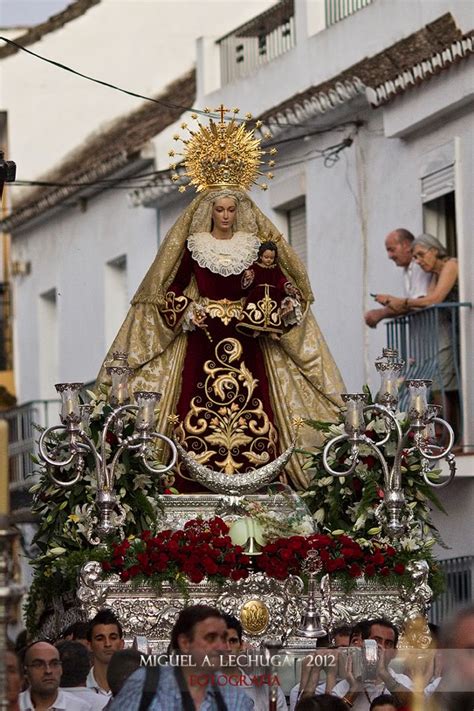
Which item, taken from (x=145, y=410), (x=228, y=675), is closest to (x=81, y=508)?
(x=145, y=410)

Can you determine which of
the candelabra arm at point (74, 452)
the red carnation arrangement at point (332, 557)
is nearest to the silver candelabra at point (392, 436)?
the red carnation arrangement at point (332, 557)

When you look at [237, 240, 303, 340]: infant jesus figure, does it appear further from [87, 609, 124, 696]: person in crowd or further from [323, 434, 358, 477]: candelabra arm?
[87, 609, 124, 696]: person in crowd

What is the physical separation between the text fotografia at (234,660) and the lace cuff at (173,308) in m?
3.96

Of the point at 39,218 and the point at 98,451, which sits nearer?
the point at 98,451

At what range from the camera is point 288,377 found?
42.0 feet

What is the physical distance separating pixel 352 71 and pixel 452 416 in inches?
117

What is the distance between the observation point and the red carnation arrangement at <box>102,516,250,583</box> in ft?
37.6

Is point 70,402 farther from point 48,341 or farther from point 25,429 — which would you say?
point 48,341

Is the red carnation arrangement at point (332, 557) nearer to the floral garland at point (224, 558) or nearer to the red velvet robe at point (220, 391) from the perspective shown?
the floral garland at point (224, 558)

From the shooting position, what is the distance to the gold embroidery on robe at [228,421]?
12.4 metres

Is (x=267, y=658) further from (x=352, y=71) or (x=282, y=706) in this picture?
(x=352, y=71)

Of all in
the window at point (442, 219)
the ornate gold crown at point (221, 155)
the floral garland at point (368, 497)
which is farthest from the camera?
the window at point (442, 219)

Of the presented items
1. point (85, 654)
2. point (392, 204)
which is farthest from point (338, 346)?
point (85, 654)

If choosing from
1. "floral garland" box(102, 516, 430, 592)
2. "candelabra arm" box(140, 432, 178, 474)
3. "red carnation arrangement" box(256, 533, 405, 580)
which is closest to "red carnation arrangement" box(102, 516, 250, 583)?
"floral garland" box(102, 516, 430, 592)
